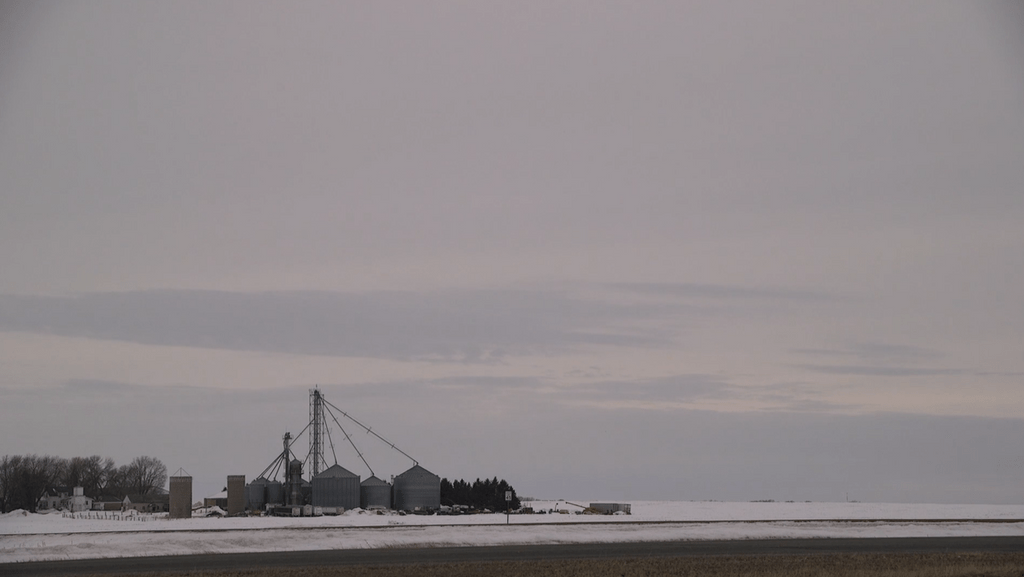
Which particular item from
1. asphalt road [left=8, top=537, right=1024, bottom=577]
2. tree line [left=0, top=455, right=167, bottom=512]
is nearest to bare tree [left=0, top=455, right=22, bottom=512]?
tree line [left=0, top=455, right=167, bottom=512]

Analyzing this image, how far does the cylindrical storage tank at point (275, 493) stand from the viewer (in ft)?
336

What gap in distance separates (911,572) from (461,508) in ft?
213

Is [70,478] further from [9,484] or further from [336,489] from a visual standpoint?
[336,489]

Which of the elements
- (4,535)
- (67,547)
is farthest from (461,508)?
(67,547)

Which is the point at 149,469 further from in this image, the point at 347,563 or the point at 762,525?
the point at 347,563

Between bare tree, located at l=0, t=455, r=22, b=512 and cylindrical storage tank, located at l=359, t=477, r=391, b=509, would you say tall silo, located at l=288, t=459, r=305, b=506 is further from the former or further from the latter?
bare tree, located at l=0, t=455, r=22, b=512

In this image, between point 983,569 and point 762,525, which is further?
point 762,525

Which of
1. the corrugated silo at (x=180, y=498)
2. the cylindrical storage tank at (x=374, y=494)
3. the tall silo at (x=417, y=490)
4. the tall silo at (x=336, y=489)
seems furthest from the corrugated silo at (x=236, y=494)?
the tall silo at (x=417, y=490)

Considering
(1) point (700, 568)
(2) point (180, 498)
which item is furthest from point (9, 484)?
(1) point (700, 568)

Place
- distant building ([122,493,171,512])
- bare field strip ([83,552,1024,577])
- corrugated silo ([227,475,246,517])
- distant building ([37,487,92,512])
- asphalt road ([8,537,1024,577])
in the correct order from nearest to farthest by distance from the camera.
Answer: bare field strip ([83,552,1024,577]), asphalt road ([8,537,1024,577]), corrugated silo ([227,475,246,517]), distant building ([37,487,92,512]), distant building ([122,493,171,512])

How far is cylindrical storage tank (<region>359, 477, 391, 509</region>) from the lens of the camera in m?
101

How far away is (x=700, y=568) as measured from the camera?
3953 centimetres

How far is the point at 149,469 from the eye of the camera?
613ft

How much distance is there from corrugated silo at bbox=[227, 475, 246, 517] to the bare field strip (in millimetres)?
62229
